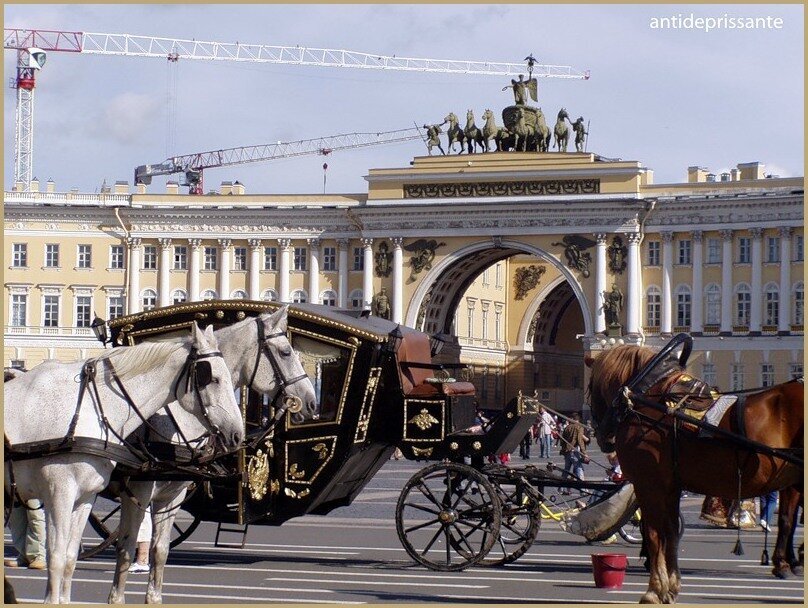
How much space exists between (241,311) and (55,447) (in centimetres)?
497

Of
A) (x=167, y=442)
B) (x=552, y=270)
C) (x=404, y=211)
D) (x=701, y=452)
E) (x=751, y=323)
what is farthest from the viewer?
(x=552, y=270)

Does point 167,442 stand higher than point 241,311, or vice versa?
point 241,311

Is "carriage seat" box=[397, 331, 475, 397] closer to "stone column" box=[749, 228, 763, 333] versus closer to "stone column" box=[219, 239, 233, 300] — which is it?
"stone column" box=[749, 228, 763, 333]

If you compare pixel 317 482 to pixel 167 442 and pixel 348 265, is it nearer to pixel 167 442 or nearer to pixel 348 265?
pixel 167 442

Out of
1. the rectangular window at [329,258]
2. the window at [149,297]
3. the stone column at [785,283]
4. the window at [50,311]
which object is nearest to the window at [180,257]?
the window at [149,297]

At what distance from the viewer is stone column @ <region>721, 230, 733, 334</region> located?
186 feet

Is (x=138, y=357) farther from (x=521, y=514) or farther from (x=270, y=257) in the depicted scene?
(x=270, y=257)

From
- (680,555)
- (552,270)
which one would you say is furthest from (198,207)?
(680,555)

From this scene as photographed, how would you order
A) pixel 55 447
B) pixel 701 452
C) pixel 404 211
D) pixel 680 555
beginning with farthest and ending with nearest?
pixel 404 211 → pixel 680 555 → pixel 701 452 → pixel 55 447

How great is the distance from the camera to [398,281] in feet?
198

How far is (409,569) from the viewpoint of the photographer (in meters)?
14.7

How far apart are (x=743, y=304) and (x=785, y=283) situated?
1.79 meters

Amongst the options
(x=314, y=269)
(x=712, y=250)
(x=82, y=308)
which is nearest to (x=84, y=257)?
(x=82, y=308)

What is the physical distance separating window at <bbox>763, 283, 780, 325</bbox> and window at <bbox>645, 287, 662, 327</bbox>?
3.76 metres
